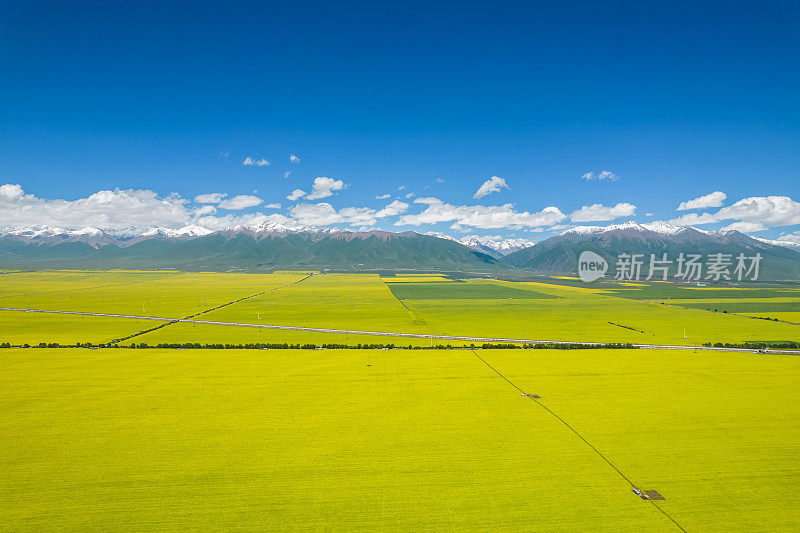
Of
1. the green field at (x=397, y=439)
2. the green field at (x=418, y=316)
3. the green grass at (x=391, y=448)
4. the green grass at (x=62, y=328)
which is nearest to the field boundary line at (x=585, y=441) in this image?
the green field at (x=397, y=439)

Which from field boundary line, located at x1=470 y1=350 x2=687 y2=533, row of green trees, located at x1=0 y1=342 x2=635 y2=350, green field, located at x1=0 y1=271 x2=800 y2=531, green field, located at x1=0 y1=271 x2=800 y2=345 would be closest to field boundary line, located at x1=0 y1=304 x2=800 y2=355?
row of green trees, located at x1=0 y1=342 x2=635 y2=350

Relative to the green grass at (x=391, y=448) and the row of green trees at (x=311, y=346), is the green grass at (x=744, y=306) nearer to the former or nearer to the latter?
the row of green trees at (x=311, y=346)

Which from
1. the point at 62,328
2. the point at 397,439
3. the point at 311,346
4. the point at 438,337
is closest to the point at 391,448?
the point at 397,439

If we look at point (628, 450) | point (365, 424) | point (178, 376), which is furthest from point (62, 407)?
point (628, 450)

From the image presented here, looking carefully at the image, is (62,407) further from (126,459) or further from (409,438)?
(409,438)

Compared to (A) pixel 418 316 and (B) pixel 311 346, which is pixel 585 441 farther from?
(A) pixel 418 316

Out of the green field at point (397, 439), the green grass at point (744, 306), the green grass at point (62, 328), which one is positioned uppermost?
the green grass at point (744, 306)
